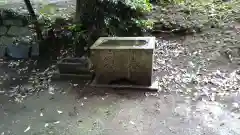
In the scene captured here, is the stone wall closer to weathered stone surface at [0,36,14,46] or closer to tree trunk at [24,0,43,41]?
weathered stone surface at [0,36,14,46]

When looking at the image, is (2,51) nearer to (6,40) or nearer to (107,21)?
(6,40)

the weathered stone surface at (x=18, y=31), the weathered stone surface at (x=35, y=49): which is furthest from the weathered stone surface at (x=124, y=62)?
the weathered stone surface at (x=18, y=31)

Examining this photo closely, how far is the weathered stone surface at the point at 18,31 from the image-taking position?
5500 millimetres

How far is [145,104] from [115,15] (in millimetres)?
2000

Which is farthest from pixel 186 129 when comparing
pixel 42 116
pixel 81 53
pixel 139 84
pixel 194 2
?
pixel 194 2

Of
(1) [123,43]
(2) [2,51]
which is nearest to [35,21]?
(2) [2,51]

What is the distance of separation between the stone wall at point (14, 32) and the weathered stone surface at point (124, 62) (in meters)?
1.84

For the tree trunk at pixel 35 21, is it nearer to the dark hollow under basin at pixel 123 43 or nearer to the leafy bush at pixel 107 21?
the leafy bush at pixel 107 21

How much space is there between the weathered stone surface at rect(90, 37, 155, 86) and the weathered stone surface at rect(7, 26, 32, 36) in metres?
2.13

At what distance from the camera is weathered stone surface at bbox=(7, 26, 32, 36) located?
18.0 ft

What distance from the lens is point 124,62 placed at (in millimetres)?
3859

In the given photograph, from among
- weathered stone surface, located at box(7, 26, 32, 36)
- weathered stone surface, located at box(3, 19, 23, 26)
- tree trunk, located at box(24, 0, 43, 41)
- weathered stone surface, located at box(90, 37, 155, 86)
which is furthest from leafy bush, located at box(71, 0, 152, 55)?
weathered stone surface, located at box(3, 19, 23, 26)

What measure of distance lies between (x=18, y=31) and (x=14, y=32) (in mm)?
78

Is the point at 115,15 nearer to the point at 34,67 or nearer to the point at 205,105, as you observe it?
the point at 34,67
